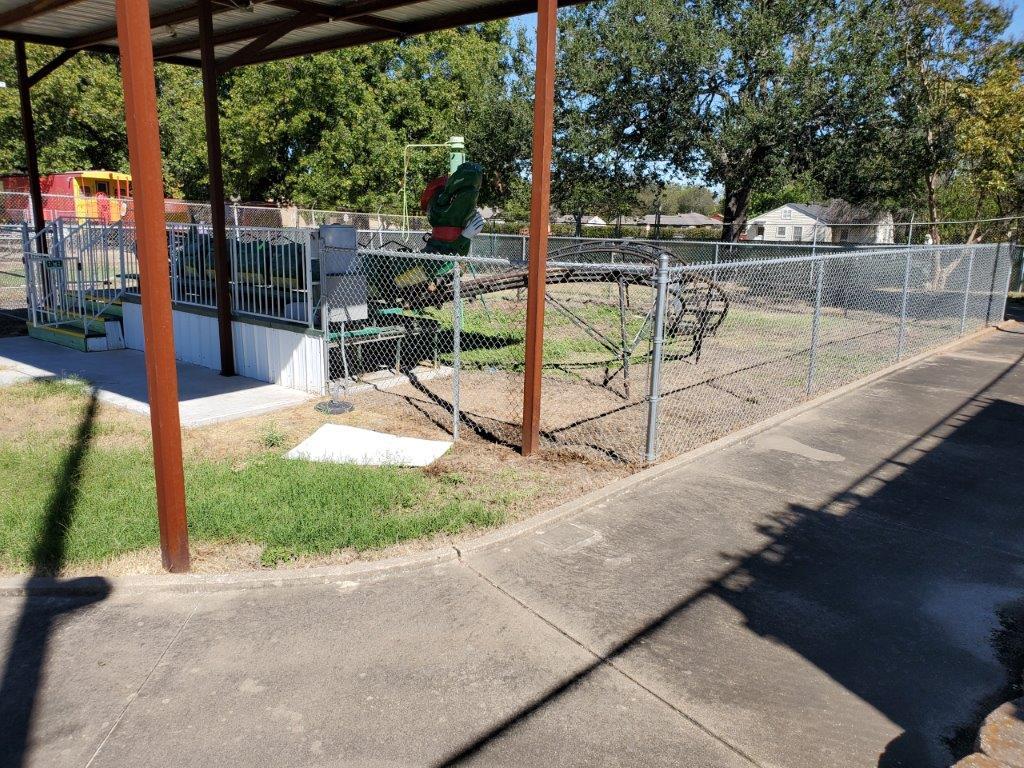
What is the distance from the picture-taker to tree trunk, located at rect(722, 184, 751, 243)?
23641 mm

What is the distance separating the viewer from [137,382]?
8.98 meters

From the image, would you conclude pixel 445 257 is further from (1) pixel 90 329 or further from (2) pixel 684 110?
(2) pixel 684 110

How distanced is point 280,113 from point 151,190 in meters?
30.2


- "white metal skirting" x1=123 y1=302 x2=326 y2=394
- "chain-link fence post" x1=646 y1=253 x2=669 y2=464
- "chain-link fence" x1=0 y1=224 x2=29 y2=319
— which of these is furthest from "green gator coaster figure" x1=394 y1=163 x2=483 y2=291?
"chain-link fence" x1=0 y1=224 x2=29 y2=319

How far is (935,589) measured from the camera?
14.5ft

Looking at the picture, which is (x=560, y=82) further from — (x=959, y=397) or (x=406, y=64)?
(x=959, y=397)

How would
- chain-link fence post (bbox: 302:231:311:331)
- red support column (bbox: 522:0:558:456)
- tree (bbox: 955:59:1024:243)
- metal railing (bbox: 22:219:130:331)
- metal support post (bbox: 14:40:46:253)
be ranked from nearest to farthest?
red support column (bbox: 522:0:558:456) → chain-link fence post (bbox: 302:231:311:331) → metal railing (bbox: 22:219:130:331) → metal support post (bbox: 14:40:46:253) → tree (bbox: 955:59:1024:243)

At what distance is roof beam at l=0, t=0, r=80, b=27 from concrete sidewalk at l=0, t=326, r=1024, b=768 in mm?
7668

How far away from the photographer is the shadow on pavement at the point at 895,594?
10.9 feet

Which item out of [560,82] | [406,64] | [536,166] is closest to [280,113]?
[406,64]

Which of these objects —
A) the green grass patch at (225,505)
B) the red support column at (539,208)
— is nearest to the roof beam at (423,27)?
the red support column at (539,208)

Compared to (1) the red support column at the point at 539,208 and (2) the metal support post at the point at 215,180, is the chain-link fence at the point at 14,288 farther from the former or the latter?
(1) the red support column at the point at 539,208

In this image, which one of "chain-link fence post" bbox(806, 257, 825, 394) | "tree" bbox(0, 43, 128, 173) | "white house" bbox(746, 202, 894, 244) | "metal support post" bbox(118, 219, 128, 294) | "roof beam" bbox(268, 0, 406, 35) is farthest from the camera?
"white house" bbox(746, 202, 894, 244)

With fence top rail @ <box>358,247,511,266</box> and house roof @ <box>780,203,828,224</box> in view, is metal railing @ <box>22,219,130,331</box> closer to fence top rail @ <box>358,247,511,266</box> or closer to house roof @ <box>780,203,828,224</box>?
fence top rail @ <box>358,247,511,266</box>
